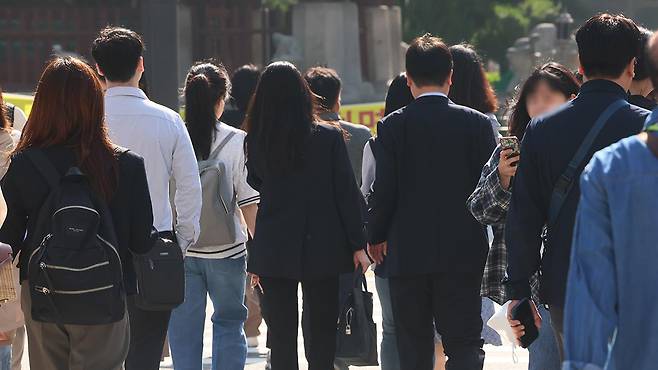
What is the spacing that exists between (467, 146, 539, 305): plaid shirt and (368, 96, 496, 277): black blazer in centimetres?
65

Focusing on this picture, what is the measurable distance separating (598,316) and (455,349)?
8.95 feet

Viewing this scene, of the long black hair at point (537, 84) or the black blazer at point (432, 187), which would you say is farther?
the black blazer at point (432, 187)

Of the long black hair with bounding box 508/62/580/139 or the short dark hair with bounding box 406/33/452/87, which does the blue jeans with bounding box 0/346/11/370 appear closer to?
the short dark hair with bounding box 406/33/452/87

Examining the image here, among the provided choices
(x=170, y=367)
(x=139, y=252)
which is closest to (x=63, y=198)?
(x=139, y=252)

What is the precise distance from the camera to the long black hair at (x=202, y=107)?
6449 millimetres

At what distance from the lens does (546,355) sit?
5055 millimetres

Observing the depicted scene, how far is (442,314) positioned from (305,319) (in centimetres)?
66

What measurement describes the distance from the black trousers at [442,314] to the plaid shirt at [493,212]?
691 millimetres

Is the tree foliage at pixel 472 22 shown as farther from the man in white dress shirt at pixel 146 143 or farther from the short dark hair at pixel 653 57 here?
the short dark hair at pixel 653 57

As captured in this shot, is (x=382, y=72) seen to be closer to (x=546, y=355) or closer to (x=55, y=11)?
(x=55, y=11)

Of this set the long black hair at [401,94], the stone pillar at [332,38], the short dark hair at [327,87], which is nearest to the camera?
the long black hair at [401,94]

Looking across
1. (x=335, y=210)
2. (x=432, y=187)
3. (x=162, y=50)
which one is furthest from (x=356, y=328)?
(x=162, y=50)

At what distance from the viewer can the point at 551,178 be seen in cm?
423

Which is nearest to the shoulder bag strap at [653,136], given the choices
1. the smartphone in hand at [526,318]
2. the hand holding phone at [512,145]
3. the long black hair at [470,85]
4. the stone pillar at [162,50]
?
the smartphone in hand at [526,318]
